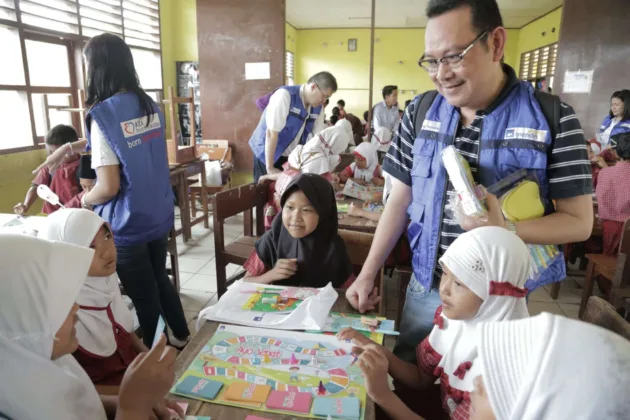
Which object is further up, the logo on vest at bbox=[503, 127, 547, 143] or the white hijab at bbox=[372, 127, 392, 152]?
the logo on vest at bbox=[503, 127, 547, 143]

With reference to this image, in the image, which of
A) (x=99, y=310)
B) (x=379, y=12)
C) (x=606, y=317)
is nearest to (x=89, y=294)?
(x=99, y=310)

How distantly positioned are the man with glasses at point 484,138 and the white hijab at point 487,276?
2.5 inches

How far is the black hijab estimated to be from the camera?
5.57ft

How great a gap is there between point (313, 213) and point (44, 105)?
374 centimetres

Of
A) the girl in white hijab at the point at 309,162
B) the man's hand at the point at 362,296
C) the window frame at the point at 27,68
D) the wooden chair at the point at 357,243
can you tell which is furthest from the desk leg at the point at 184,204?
the man's hand at the point at 362,296

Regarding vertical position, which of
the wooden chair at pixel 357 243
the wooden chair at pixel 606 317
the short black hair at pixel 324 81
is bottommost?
the wooden chair at pixel 357 243

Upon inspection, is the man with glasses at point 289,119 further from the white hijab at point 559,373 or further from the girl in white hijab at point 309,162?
the white hijab at point 559,373

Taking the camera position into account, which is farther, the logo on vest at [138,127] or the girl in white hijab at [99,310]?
the logo on vest at [138,127]

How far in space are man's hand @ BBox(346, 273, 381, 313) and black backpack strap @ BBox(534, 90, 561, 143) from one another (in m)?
0.66

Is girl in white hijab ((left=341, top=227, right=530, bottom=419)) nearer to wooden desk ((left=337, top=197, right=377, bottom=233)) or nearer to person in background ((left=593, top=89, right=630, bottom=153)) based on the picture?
wooden desk ((left=337, top=197, right=377, bottom=233))

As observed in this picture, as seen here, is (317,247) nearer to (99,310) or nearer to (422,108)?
(422,108)

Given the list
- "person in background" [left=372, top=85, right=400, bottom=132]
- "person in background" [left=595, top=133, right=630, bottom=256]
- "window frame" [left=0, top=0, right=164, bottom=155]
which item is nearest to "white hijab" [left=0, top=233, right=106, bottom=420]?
"person in background" [left=595, top=133, right=630, bottom=256]

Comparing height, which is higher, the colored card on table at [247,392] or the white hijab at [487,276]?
the white hijab at [487,276]

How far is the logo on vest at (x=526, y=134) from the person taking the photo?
104cm
